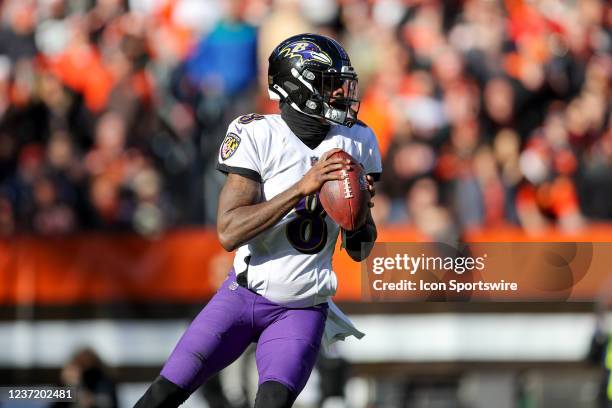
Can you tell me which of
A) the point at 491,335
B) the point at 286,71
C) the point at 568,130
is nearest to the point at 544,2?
the point at 568,130

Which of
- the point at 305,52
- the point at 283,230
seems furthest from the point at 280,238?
the point at 305,52

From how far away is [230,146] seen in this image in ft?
16.7

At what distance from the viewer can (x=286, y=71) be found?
5.23 metres

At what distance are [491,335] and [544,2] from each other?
14.8ft

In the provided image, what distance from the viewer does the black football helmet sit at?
5.16 metres

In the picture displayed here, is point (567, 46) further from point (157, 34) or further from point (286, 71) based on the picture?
point (286, 71)

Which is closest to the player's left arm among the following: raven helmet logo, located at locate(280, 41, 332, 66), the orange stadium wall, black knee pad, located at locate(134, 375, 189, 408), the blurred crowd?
raven helmet logo, located at locate(280, 41, 332, 66)

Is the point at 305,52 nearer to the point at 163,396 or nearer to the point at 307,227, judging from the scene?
the point at 307,227

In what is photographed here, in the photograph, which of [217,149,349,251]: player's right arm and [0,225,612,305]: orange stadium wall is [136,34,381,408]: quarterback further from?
[0,225,612,305]: orange stadium wall

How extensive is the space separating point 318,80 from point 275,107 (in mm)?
5380

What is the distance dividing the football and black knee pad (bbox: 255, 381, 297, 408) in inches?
28.7

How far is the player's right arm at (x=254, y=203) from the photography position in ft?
15.8

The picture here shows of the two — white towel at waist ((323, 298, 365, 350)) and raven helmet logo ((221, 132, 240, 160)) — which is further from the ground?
raven helmet logo ((221, 132, 240, 160))

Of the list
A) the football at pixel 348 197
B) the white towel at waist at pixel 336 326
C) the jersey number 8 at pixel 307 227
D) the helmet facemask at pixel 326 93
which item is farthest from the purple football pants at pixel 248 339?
the helmet facemask at pixel 326 93
